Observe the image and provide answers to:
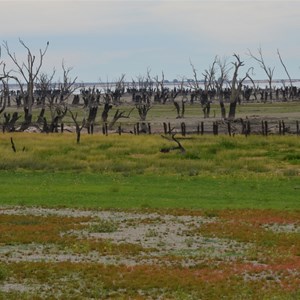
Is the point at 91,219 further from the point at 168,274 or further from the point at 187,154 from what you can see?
the point at 187,154

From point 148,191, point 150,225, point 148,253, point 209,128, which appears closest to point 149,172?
point 148,191

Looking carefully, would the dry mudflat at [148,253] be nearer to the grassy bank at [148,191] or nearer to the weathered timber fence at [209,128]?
the grassy bank at [148,191]

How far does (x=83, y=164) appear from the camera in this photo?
37.9 metres

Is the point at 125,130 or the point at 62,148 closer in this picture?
the point at 62,148

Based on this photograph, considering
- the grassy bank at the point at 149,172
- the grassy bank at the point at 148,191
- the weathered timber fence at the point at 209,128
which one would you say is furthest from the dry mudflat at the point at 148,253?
the weathered timber fence at the point at 209,128

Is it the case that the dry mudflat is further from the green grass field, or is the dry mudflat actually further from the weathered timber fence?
the weathered timber fence

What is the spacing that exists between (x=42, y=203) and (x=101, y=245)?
848cm

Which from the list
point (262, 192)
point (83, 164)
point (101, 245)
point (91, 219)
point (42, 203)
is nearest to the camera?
point (101, 245)

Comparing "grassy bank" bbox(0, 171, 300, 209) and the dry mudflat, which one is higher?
the dry mudflat

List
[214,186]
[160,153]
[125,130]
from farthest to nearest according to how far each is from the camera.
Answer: [125,130]
[160,153]
[214,186]

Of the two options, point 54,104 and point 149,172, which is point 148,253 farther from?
point 54,104

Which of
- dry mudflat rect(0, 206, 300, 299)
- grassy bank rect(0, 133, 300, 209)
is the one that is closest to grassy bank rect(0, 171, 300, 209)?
grassy bank rect(0, 133, 300, 209)

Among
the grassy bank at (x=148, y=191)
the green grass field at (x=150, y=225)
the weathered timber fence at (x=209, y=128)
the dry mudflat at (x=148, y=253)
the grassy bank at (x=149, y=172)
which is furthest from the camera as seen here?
the weathered timber fence at (x=209, y=128)

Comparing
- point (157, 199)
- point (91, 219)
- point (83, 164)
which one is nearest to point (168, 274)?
point (91, 219)
